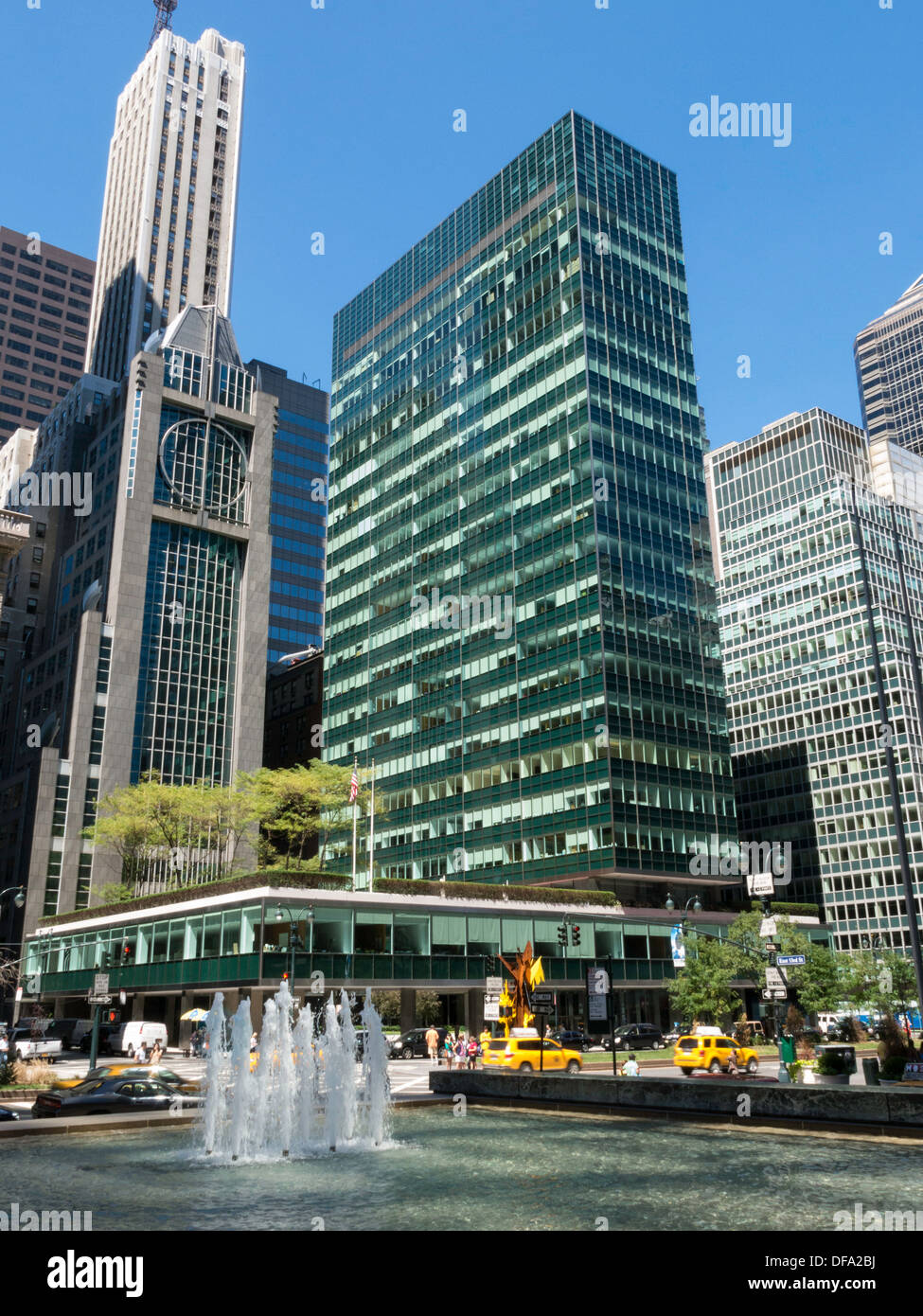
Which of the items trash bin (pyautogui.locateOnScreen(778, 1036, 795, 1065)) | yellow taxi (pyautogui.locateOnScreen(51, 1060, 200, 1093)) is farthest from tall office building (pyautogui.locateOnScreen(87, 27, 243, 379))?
→ trash bin (pyautogui.locateOnScreen(778, 1036, 795, 1065))

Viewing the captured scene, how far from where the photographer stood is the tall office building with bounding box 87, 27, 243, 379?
162m

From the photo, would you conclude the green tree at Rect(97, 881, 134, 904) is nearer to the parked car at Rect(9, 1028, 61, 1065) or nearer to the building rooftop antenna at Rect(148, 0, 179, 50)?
the parked car at Rect(9, 1028, 61, 1065)

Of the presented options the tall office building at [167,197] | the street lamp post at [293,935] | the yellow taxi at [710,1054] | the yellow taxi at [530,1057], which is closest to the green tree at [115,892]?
the street lamp post at [293,935]

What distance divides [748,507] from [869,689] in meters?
34.4

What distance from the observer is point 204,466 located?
365 feet

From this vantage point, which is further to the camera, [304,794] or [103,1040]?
[304,794]

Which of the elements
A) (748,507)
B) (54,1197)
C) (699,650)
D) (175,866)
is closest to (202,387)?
(175,866)

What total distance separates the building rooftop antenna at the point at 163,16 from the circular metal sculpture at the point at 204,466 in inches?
4614

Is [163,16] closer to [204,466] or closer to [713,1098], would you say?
[204,466]

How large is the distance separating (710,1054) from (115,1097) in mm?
25991

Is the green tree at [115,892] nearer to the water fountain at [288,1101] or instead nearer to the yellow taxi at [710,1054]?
the yellow taxi at [710,1054]

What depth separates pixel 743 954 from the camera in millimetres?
60344

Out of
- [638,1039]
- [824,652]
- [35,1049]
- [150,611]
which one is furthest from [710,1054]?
[824,652]
